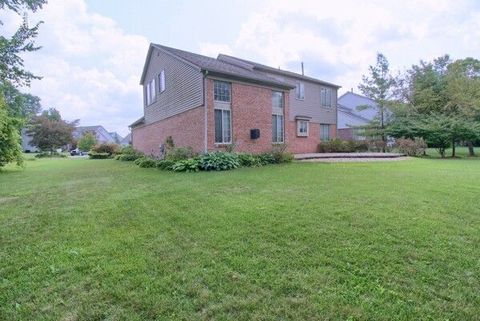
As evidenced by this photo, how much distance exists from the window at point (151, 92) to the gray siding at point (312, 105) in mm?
7899

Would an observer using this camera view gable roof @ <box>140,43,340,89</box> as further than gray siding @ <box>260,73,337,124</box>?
No

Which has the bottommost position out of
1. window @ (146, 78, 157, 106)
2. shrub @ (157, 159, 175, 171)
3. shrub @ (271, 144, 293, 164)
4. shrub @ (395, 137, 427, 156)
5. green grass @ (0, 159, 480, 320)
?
green grass @ (0, 159, 480, 320)

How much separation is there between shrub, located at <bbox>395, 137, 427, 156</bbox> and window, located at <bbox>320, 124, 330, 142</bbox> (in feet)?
16.8

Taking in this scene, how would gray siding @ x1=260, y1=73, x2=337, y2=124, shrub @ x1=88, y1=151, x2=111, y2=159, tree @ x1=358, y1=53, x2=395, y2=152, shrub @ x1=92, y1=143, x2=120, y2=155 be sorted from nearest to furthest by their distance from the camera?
gray siding @ x1=260, y1=73, x2=337, y2=124 → tree @ x1=358, y1=53, x2=395, y2=152 → shrub @ x1=88, y1=151, x2=111, y2=159 → shrub @ x1=92, y1=143, x2=120, y2=155

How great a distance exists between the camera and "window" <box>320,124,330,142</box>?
22.7 m

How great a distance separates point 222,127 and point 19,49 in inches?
340

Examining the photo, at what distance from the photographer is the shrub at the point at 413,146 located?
20008 mm

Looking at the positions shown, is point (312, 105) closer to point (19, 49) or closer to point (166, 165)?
point (166, 165)

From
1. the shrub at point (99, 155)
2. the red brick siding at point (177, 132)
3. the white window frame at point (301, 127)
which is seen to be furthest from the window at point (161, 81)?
the shrub at point (99, 155)

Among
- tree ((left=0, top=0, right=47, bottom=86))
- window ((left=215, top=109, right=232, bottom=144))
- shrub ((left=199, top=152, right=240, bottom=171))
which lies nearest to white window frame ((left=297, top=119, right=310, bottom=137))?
window ((left=215, top=109, right=232, bottom=144))

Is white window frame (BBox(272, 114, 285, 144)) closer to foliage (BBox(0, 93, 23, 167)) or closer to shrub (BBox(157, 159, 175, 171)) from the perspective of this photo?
shrub (BBox(157, 159, 175, 171))

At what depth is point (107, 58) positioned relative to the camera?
17.9 metres

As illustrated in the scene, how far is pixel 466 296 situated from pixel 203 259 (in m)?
2.39

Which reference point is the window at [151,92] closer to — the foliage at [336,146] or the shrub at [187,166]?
the shrub at [187,166]
